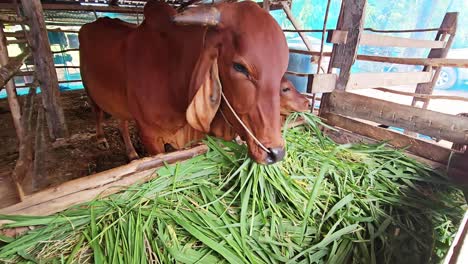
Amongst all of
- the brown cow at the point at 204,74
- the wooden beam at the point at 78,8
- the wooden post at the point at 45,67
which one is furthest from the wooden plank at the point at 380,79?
the wooden beam at the point at 78,8

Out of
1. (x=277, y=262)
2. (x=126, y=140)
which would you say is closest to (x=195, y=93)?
(x=277, y=262)

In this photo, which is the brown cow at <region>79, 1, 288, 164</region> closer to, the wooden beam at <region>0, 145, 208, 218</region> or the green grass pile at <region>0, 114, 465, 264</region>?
the green grass pile at <region>0, 114, 465, 264</region>

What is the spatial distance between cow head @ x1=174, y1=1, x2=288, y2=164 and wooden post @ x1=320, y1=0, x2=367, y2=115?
3.59ft

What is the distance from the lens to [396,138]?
2.29 meters

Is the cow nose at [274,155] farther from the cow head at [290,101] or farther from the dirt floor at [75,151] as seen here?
the dirt floor at [75,151]

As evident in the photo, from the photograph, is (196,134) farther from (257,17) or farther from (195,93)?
(257,17)

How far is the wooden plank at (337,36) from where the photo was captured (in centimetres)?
229

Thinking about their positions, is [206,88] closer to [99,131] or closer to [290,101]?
[290,101]

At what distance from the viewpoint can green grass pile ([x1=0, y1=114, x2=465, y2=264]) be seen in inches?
45.6

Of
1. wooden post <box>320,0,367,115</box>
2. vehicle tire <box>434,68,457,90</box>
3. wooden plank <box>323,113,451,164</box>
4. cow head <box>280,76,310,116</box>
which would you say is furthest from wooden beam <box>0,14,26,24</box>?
vehicle tire <box>434,68,457,90</box>

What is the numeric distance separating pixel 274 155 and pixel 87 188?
98 cm

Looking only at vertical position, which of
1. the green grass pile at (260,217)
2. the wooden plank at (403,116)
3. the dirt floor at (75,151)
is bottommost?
the dirt floor at (75,151)

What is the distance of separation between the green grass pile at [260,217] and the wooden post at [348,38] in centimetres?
86

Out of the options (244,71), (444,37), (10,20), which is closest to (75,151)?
(10,20)
